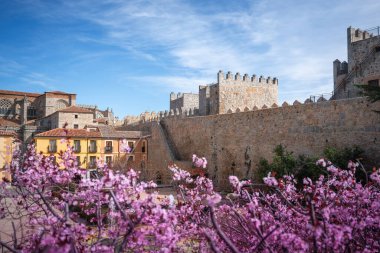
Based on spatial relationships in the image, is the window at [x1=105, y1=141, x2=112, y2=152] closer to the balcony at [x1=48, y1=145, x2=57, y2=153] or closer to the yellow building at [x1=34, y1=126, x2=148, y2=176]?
the yellow building at [x1=34, y1=126, x2=148, y2=176]

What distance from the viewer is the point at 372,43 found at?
1805 centimetres

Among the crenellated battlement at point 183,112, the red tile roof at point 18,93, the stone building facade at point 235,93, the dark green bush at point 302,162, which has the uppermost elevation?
the red tile roof at point 18,93

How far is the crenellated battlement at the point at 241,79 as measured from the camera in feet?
79.3

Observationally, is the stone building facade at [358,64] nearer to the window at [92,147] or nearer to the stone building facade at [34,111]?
the window at [92,147]

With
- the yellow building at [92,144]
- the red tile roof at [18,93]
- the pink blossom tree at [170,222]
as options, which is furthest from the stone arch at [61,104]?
the pink blossom tree at [170,222]

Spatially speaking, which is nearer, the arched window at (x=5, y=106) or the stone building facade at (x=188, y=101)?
the stone building facade at (x=188, y=101)

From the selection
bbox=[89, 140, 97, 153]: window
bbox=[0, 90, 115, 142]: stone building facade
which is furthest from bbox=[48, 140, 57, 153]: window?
bbox=[0, 90, 115, 142]: stone building facade

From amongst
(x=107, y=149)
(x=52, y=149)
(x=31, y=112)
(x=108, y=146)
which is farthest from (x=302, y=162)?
(x=31, y=112)

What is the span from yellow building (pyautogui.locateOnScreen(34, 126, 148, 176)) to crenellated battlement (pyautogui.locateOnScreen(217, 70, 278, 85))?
9092 mm

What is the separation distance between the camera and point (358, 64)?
17062 millimetres

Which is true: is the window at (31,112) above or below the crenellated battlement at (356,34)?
below

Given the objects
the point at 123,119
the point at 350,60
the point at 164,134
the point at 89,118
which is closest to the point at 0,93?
the point at 89,118

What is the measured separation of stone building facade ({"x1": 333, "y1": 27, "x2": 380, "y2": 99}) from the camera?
640 inches

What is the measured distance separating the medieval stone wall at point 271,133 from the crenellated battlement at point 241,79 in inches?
140
